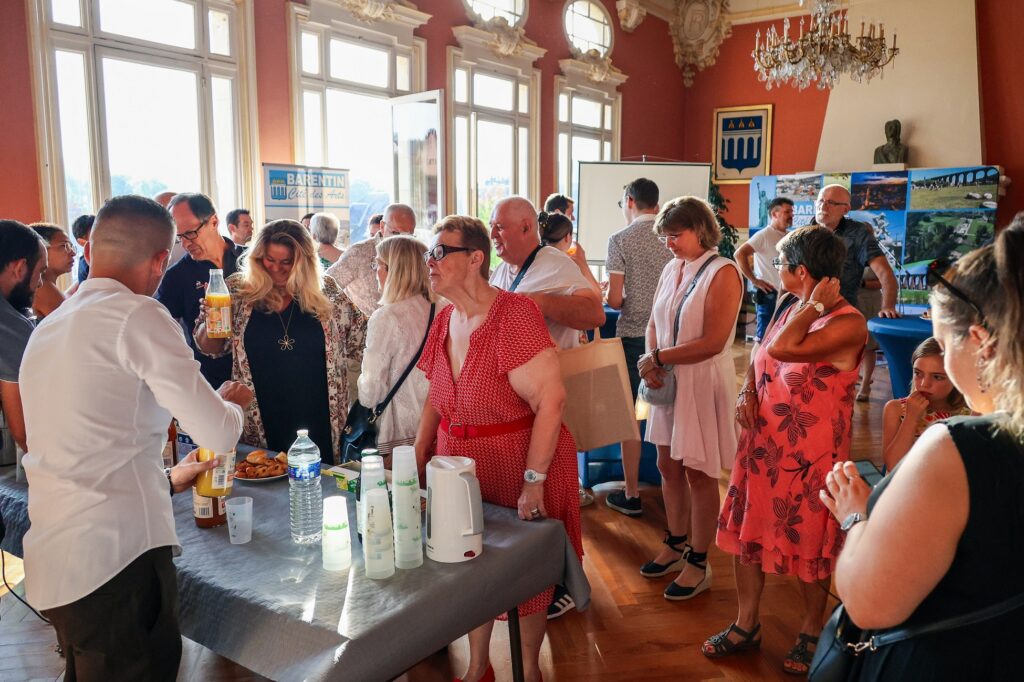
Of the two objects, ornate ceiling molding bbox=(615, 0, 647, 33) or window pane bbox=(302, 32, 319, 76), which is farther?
ornate ceiling molding bbox=(615, 0, 647, 33)

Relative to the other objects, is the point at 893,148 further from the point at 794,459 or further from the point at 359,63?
the point at 794,459

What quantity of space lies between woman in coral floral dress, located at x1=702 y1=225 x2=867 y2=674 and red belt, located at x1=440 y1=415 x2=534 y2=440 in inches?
31.3

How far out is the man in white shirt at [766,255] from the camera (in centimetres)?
588

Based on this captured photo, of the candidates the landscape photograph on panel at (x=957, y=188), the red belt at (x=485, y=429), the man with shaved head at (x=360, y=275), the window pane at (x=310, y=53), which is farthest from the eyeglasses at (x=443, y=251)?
the landscape photograph on panel at (x=957, y=188)

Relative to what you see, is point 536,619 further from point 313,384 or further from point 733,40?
point 733,40

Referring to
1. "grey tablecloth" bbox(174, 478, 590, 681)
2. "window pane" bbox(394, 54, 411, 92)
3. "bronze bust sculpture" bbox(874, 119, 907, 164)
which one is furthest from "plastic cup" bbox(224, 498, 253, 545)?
"bronze bust sculpture" bbox(874, 119, 907, 164)

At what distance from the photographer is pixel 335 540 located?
5.08 ft

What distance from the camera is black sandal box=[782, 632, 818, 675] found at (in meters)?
2.38

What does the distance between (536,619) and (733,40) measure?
11608 millimetres

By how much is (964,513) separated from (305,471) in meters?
1.36

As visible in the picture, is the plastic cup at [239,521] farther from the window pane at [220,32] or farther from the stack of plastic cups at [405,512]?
the window pane at [220,32]

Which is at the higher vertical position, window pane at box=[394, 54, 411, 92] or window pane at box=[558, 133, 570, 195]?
window pane at box=[394, 54, 411, 92]

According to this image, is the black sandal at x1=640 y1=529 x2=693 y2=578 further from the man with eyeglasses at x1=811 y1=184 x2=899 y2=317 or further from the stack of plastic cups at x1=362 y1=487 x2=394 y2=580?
the man with eyeglasses at x1=811 y1=184 x2=899 y2=317

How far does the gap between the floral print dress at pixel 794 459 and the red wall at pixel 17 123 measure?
203 inches
